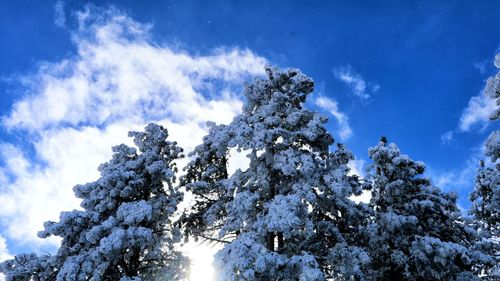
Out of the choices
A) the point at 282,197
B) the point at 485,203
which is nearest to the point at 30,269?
the point at 282,197

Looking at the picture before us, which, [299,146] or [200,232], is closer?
[299,146]

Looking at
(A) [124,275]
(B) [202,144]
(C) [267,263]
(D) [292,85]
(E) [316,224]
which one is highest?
(D) [292,85]

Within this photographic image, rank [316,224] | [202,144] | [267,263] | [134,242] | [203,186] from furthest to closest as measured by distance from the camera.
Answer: [202,144], [203,186], [134,242], [316,224], [267,263]

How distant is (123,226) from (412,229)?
1277 cm

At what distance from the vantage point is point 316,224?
13836 millimetres

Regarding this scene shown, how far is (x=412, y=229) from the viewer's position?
1731 cm

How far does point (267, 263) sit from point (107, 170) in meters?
9.00

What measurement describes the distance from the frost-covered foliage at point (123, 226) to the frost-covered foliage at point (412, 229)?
9.14 metres

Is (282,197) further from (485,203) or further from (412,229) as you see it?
(485,203)

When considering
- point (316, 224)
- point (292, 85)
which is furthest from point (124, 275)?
point (292, 85)

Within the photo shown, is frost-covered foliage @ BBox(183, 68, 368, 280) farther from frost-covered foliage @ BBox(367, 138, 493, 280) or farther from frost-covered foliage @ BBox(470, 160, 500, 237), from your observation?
frost-covered foliage @ BBox(470, 160, 500, 237)

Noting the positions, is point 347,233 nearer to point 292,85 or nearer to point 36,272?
point 292,85

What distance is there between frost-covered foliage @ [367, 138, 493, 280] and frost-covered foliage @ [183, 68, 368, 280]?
288 cm

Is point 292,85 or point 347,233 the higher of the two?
point 292,85
